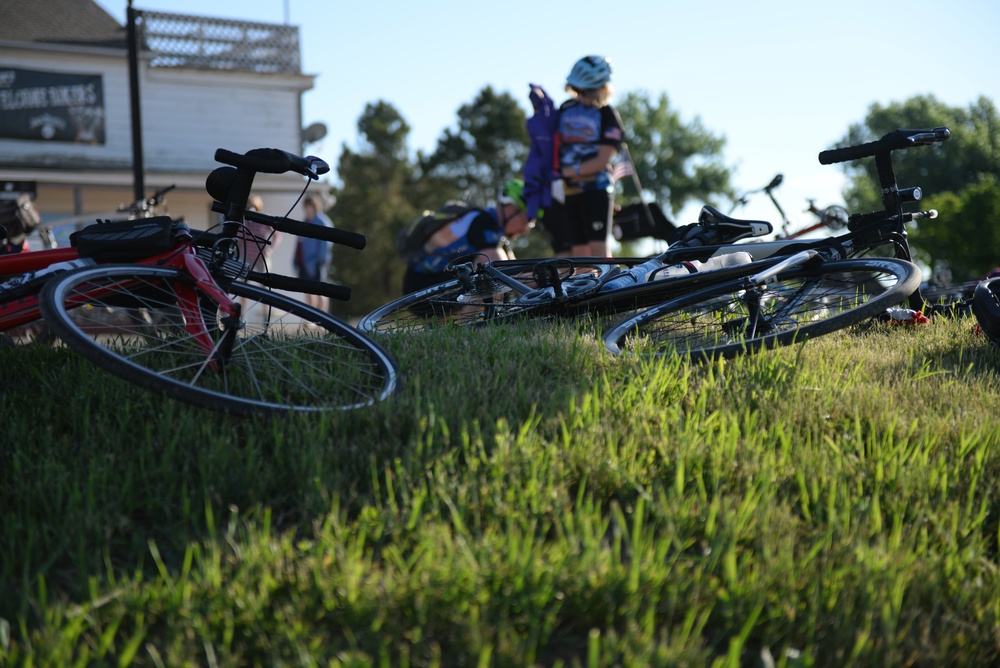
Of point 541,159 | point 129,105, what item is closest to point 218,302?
point 541,159

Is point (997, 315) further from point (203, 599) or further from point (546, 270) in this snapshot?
point (203, 599)

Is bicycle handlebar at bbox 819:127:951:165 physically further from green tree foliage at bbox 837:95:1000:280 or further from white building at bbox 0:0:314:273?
green tree foliage at bbox 837:95:1000:280

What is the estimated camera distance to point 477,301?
4770 mm

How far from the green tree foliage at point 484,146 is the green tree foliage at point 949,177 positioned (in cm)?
2102

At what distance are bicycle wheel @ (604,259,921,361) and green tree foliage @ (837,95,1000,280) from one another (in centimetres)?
3702

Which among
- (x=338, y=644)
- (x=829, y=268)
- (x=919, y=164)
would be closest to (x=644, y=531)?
(x=338, y=644)

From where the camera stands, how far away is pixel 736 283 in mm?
3867

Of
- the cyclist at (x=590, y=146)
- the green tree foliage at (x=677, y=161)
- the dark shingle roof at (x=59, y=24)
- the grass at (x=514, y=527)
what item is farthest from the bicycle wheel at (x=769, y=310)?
the green tree foliage at (x=677, y=161)

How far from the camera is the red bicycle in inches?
120

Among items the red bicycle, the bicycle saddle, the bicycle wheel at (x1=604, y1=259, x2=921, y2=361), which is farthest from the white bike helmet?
the red bicycle

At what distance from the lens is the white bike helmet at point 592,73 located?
703cm

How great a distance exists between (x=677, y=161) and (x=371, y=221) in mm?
29942

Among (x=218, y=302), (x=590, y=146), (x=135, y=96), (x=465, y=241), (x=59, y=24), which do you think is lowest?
(x=218, y=302)

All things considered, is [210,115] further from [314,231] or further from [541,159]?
[314,231]
